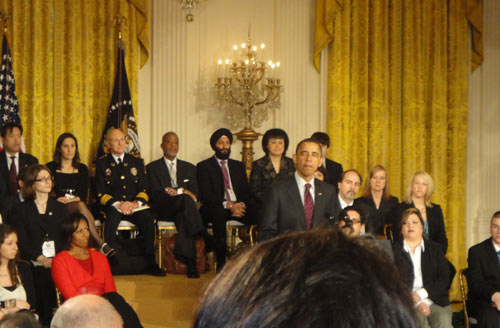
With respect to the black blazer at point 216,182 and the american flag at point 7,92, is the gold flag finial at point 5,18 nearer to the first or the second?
the american flag at point 7,92

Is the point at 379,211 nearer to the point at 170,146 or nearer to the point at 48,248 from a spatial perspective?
the point at 170,146

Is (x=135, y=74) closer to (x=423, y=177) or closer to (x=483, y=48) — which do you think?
(x=423, y=177)

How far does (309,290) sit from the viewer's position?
53 cm

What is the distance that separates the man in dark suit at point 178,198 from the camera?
6633 millimetres

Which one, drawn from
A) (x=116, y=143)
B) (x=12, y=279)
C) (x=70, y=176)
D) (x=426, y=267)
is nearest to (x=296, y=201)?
(x=426, y=267)

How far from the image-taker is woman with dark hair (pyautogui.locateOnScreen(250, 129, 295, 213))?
668 cm

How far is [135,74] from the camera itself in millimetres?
8203

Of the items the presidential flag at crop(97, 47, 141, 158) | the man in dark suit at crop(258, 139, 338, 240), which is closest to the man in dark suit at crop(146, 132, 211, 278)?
the presidential flag at crop(97, 47, 141, 158)

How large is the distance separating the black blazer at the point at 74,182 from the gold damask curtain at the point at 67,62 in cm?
109

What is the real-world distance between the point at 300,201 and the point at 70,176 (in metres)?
2.69

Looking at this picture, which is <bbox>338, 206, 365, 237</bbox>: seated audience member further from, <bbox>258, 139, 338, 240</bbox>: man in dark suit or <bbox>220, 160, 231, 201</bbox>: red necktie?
<bbox>220, 160, 231, 201</bbox>: red necktie

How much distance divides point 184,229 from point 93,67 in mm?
2496

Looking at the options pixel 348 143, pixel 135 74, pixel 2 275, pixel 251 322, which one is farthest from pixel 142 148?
pixel 251 322

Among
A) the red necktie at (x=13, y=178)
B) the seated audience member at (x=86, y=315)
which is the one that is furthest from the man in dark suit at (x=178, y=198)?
the seated audience member at (x=86, y=315)
